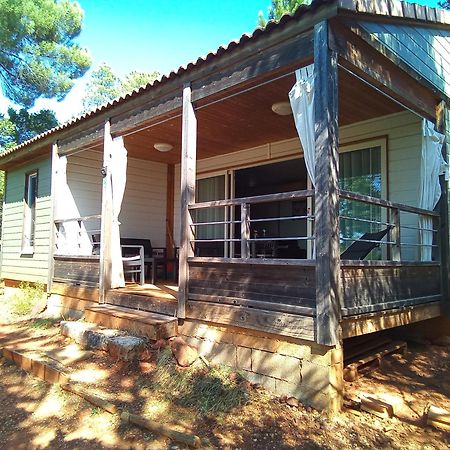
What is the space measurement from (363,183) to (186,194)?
2671 mm

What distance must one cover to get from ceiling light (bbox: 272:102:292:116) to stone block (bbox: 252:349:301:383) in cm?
296

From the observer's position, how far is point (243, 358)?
12.4ft

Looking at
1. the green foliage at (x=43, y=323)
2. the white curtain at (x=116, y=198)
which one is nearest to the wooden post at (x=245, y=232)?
the white curtain at (x=116, y=198)

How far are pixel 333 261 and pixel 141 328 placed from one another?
224 centimetres

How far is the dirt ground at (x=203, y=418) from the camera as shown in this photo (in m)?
2.86

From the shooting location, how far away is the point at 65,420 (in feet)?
10.5

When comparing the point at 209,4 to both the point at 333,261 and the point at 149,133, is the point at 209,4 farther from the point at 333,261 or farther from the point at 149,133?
the point at 333,261

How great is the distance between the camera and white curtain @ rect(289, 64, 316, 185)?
11.5 feet

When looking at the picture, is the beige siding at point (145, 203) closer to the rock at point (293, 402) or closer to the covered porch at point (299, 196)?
the covered porch at point (299, 196)

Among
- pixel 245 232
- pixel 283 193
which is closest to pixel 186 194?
pixel 245 232

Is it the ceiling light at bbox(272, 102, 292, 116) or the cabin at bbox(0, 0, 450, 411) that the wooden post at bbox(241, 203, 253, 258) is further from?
the ceiling light at bbox(272, 102, 292, 116)

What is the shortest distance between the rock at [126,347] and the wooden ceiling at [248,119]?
265cm

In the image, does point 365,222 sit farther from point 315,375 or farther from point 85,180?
point 85,180

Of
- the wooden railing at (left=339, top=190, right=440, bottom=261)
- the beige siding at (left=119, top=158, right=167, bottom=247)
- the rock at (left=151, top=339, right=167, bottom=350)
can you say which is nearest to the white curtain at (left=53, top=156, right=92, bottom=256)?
the beige siding at (left=119, top=158, right=167, bottom=247)
